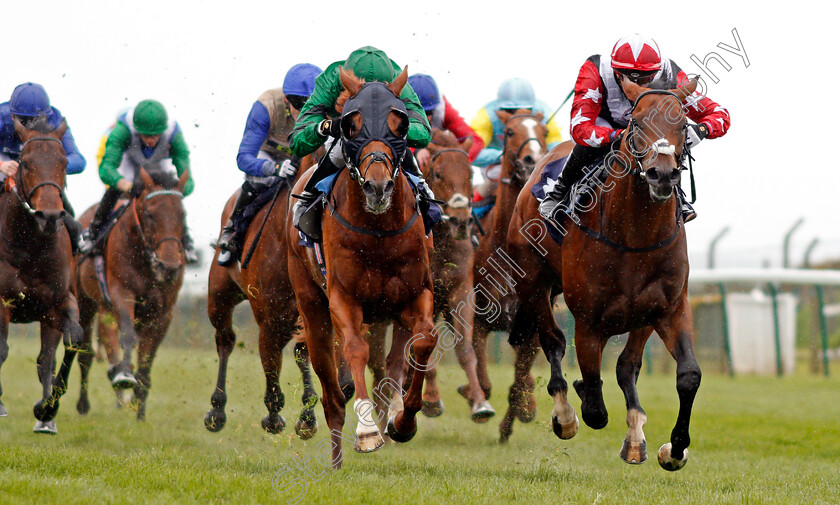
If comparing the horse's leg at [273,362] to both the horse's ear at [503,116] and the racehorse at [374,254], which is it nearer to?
the racehorse at [374,254]

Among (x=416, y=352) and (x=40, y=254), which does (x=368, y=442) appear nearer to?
(x=416, y=352)

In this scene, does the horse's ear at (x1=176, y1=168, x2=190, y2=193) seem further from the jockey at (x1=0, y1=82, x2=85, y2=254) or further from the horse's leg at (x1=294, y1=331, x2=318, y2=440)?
the horse's leg at (x1=294, y1=331, x2=318, y2=440)

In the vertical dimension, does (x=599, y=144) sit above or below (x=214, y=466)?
above

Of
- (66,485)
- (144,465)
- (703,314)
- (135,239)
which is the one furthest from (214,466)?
(703,314)

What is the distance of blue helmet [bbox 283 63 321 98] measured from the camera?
7.66 m

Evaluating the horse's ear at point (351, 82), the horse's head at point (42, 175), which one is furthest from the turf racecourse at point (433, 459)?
the horse's ear at point (351, 82)

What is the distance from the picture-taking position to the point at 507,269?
7.98 m

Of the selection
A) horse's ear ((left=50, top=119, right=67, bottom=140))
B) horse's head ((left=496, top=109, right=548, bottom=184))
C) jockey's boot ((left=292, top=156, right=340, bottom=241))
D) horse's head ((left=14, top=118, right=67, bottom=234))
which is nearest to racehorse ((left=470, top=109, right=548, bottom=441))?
horse's head ((left=496, top=109, right=548, bottom=184))

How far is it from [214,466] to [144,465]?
0.57 metres

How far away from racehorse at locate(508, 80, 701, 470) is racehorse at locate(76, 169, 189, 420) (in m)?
4.77

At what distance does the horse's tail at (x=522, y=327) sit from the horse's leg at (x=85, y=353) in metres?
4.76

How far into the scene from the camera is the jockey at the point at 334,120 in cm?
598

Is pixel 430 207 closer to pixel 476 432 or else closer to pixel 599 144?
pixel 599 144

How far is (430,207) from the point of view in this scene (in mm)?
6215
